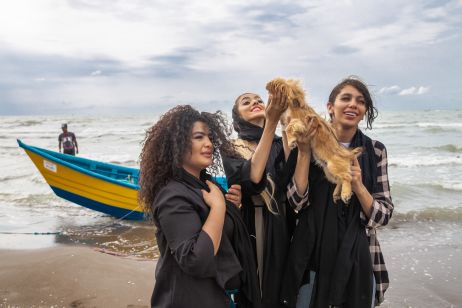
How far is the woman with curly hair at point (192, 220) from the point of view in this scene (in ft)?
5.67

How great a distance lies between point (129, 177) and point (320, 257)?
27.9ft

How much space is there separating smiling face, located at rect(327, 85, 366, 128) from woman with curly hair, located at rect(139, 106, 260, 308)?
64cm

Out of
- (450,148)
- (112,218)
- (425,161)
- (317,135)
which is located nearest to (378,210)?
(317,135)

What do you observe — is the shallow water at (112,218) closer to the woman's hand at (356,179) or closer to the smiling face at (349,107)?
the smiling face at (349,107)

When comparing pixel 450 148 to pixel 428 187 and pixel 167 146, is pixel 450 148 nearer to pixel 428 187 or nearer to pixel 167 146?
pixel 428 187

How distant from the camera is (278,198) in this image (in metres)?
2.23

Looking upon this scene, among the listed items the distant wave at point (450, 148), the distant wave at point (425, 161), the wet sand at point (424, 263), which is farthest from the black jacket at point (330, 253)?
the distant wave at point (450, 148)

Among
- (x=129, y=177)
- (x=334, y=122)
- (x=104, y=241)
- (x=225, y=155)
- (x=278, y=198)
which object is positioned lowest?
(x=104, y=241)

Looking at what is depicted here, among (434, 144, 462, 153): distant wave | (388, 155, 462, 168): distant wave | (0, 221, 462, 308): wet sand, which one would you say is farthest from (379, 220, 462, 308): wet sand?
(434, 144, 462, 153): distant wave

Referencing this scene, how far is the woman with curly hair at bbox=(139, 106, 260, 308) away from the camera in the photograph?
5.67 ft

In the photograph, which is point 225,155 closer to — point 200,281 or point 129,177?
point 200,281

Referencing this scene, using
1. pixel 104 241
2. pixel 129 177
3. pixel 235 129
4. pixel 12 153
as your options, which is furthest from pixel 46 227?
pixel 12 153

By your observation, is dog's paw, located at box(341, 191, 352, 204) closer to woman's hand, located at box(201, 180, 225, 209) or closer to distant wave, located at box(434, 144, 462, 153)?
woman's hand, located at box(201, 180, 225, 209)

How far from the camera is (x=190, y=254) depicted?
1.68 meters
